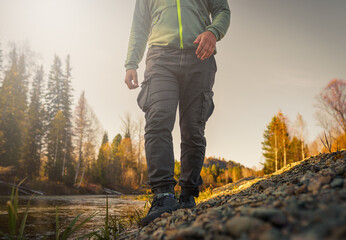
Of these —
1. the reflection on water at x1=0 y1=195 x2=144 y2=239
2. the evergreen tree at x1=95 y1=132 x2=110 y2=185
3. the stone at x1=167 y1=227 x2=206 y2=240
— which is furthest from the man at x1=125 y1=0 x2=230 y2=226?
the evergreen tree at x1=95 y1=132 x2=110 y2=185

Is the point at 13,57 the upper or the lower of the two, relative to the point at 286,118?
upper

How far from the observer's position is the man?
176 centimetres

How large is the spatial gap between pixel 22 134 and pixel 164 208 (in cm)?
2116

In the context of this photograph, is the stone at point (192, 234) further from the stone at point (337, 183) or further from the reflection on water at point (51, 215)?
the reflection on water at point (51, 215)

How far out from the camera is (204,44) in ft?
6.27

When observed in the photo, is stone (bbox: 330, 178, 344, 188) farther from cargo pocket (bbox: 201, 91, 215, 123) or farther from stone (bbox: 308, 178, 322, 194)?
cargo pocket (bbox: 201, 91, 215, 123)

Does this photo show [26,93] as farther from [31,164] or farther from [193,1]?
[193,1]

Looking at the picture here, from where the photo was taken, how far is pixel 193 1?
229 centimetres

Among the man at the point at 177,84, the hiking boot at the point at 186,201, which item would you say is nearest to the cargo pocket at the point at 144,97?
the man at the point at 177,84

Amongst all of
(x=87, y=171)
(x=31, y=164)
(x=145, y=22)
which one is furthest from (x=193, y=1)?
(x=87, y=171)

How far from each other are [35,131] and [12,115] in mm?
2185

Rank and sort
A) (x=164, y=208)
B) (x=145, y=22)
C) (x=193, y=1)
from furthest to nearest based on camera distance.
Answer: (x=145, y=22), (x=193, y=1), (x=164, y=208)

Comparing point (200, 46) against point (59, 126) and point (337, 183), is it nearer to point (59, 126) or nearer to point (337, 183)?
point (337, 183)

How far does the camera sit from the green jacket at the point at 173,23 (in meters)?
2.08
